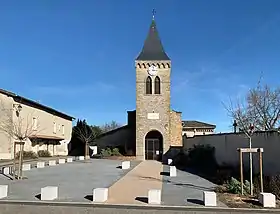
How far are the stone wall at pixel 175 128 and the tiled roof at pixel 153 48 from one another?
6.48 m

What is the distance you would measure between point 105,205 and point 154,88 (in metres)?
27.2

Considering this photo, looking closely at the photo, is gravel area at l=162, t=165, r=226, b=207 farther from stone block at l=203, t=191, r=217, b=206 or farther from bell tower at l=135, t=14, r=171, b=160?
bell tower at l=135, t=14, r=171, b=160

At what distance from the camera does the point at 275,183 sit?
12.6 meters

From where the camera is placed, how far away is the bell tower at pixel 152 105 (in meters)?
35.8

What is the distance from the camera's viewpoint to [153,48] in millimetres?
38719

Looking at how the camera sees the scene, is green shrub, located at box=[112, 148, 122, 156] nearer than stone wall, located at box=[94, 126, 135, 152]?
Yes

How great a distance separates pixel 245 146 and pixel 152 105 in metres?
17.0

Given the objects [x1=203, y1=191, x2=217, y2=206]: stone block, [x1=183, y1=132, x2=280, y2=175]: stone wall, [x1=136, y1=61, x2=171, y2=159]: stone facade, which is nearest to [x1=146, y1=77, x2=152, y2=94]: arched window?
[x1=136, y1=61, x2=171, y2=159]: stone facade

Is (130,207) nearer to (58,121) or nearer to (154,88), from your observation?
(154,88)

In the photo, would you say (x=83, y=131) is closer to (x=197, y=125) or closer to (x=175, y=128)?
(x=175, y=128)

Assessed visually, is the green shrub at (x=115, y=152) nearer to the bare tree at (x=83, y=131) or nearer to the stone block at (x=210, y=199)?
the bare tree at (x=83, y=131)

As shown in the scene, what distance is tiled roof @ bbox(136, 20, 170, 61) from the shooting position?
3750 centimetres

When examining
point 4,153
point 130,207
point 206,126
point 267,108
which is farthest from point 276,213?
point 206,126

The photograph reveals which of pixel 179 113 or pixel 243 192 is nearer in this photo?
pixel 243 192
